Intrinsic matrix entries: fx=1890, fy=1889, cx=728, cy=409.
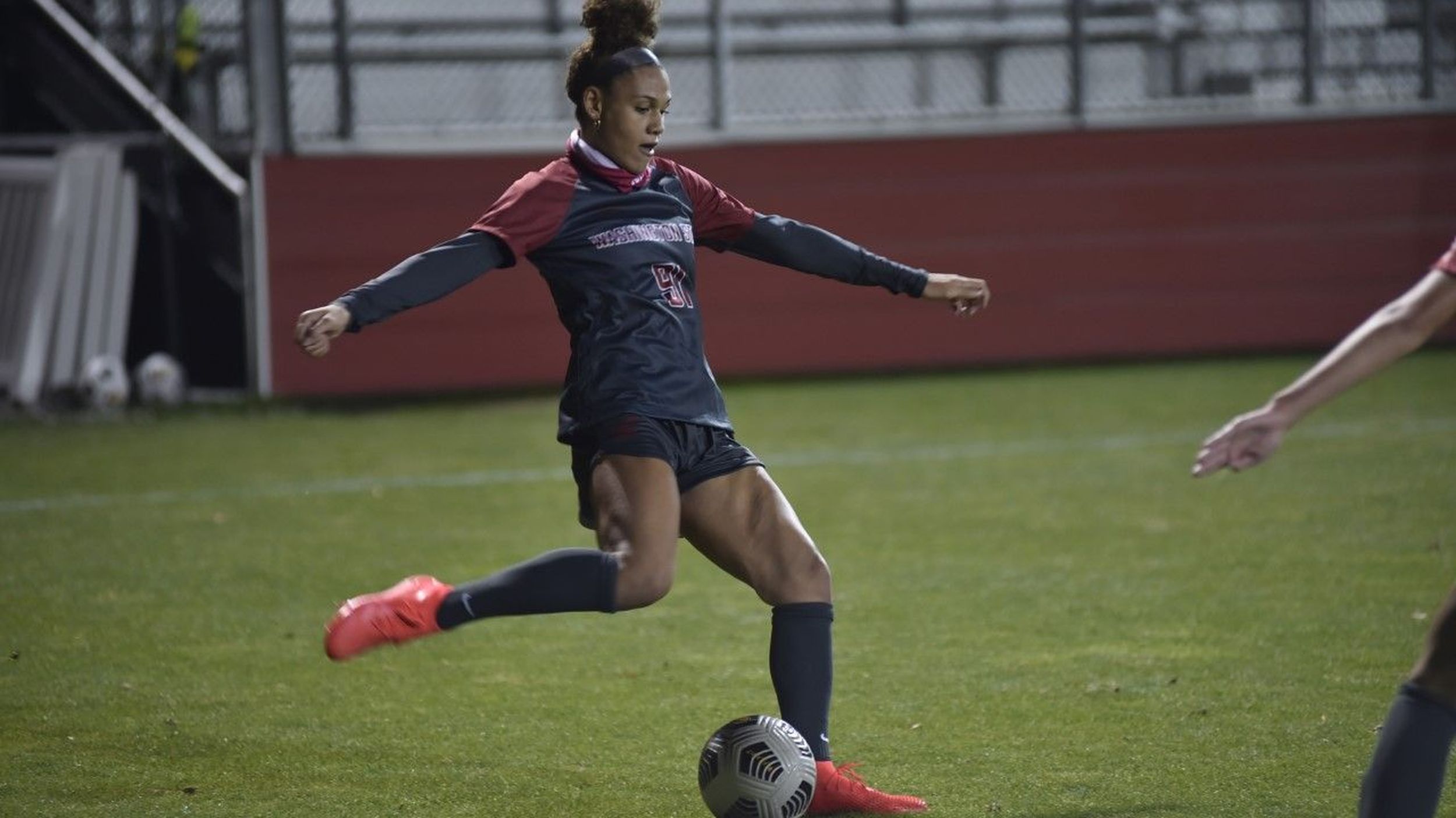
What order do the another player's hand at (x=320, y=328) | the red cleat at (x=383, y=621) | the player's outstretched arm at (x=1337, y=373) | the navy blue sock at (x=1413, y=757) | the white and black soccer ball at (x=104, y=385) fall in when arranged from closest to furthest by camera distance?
the player's outstretched arm at (x=1337, y=373) < the navy blue sock at (x=1413, y=757) < the another player's hand at (x=320, y=328) < the red cleat at (x=383, y=621) < the white and black soccer ball at (x=104, y=385)

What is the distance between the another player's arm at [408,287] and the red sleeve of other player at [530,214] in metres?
0.03

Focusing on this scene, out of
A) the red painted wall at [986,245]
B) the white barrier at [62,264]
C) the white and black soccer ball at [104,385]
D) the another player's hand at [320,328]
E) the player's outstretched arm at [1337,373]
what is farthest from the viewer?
the red painted wall at [986,245]

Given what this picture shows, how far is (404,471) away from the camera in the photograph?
10.2 meters

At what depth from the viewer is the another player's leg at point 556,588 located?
405 cm

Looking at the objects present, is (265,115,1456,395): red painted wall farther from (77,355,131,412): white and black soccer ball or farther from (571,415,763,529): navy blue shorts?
(571,415,763,529): navy blue shorts

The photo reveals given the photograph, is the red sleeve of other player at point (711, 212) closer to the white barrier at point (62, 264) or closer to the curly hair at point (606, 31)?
the curly hair at point (606, 31)

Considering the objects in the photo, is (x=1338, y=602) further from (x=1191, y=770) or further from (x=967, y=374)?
(x=967, y=374)

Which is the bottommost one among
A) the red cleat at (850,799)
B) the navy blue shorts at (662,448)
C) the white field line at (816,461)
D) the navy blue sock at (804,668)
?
the white field line at (816,461)

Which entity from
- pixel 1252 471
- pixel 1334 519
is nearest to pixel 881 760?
pixel 1334 519

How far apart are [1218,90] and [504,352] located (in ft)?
20.6

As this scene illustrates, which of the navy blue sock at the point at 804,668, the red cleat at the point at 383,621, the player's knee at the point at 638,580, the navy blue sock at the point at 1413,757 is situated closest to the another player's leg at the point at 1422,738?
the navy blue sock at the point at 1413,757

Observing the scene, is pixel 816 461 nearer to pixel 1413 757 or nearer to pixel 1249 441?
pixel 1413 757

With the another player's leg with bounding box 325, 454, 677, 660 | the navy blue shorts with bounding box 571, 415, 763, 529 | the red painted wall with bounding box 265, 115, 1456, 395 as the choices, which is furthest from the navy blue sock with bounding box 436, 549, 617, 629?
the red painted wall with bounding box 265, 115, 1456, 395

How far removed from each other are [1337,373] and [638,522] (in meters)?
1.65
